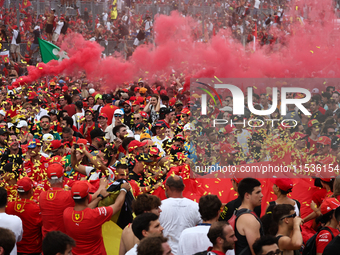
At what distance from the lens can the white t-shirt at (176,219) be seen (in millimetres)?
4520

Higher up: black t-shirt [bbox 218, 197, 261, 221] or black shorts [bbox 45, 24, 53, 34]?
black shorts [bbox 45, 24, 53, 34]

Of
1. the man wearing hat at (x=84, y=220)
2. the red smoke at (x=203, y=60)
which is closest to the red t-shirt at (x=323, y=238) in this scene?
the man wearing hat at (x=84, y=220)

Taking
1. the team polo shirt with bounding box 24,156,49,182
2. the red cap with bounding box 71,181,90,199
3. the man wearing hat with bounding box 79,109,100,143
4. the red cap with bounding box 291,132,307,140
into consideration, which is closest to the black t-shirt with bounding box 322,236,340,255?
the red cap with bounding box 71,181,90,199

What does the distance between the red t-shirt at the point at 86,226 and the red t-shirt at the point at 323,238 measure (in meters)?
2.11

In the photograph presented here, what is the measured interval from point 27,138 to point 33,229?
13.7 feet

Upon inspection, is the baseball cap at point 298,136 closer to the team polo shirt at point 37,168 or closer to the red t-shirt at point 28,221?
the team polo shirt at point 37,168

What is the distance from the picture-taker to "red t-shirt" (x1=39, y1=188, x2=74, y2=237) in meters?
4.81

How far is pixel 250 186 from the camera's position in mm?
4180

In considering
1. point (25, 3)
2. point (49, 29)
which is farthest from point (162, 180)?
point (25, 3)

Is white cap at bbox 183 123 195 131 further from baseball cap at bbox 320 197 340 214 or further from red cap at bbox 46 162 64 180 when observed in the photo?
baseball cap at bbox 320 197 340 214

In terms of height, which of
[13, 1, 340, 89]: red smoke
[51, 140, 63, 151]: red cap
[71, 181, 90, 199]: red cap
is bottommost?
[71, 181, 90, 199]: red cap

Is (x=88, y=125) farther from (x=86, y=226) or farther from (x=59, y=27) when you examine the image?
(x=59, y=27)

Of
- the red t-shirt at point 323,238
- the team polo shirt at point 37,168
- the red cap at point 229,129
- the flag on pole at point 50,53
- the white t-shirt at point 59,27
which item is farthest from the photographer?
the white t-shirt at point 59,27

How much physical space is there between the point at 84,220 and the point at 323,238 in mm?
2379
